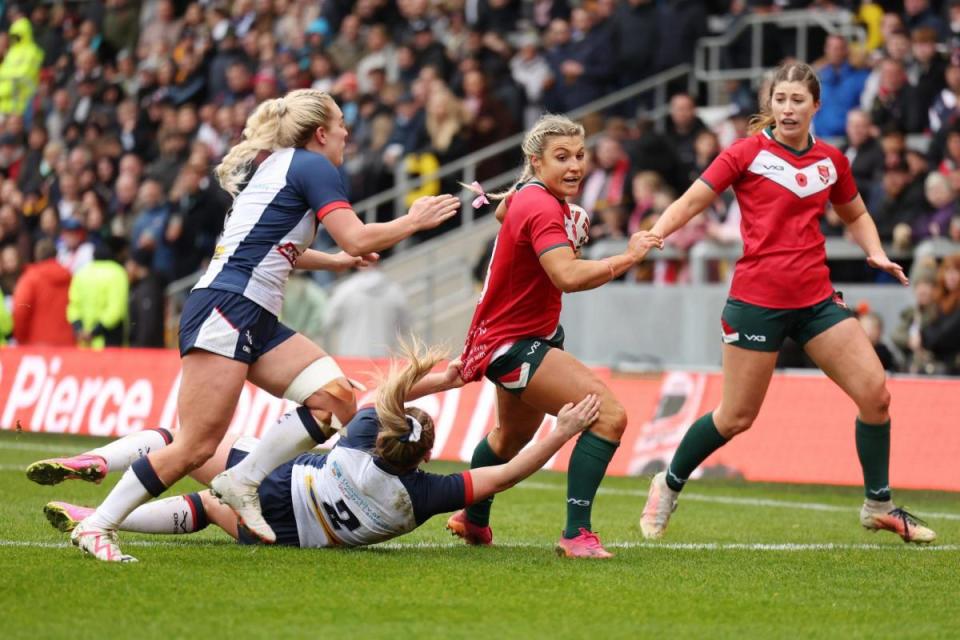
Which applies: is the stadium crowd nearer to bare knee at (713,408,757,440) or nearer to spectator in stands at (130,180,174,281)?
spectator in stands at (130,180,174,281)

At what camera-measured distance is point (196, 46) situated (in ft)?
78.3

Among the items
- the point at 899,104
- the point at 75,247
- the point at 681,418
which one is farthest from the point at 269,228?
the point at 75,247

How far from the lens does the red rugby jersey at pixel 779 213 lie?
26.8 feet

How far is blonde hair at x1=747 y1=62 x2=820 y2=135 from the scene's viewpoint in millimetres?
8164

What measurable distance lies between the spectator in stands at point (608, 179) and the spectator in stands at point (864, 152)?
2.37m

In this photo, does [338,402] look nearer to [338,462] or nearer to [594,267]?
[338,462]

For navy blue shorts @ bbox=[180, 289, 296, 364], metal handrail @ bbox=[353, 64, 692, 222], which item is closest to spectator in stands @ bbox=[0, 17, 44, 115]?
metal handrail @ bbox=[353, 64, 692, 222]

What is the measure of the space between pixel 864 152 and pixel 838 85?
154 centimetres

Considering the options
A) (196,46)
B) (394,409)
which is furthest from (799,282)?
(196,46)

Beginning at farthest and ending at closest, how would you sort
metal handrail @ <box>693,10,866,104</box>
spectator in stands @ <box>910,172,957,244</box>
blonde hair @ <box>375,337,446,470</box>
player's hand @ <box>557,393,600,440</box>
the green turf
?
1. metal handrail @ <box>693,10,866,104</box>
2. spectator in stands @ <box>910,172,957,244</box>
3. player's hand @ <box>557,393,600,440</box>
4. blonde hair @ <box>375,337,446,470</box>
5. the green turf

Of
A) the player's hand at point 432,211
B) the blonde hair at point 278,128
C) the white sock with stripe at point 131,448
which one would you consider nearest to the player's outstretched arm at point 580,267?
the player's hand at point 432,211

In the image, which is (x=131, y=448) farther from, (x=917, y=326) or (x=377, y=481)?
(x=917, y=326)

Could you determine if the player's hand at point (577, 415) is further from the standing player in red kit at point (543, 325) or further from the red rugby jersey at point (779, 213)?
the red rugby jersey at point (779, 213)

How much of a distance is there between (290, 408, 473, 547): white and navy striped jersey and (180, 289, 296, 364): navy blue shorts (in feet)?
1.93
